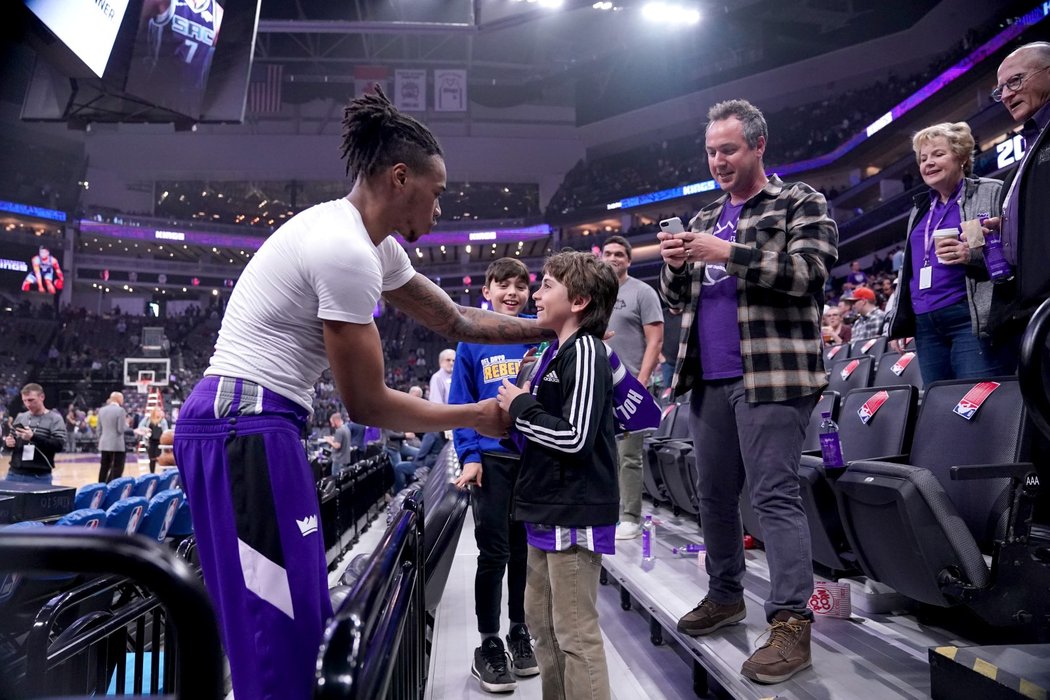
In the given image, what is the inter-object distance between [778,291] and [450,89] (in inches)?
907

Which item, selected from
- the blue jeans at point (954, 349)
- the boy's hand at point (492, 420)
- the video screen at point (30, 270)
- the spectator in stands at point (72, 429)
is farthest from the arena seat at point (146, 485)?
the video screen at point (30, 270)

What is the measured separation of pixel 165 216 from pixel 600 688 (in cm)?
3803

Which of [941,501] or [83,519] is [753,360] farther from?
[83,519]

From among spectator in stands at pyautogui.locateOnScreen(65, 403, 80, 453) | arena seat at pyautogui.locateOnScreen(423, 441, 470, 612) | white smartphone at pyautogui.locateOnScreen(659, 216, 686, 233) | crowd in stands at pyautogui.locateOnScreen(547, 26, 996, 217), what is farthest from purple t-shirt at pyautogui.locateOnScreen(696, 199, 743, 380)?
spectator in stands at pyautogui.locateOnScreen(65, 403, 80, 453)

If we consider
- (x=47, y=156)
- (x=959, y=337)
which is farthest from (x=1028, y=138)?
(x=47, y=156)

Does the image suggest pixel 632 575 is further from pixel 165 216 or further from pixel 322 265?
pixel 165 216

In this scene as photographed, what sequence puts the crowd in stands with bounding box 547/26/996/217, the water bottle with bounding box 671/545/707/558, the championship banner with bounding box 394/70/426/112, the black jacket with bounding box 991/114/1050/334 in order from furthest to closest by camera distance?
the championship banner with bounding box 394/70/426/112, the crowd in stands with bounding box 547/26/996/217, the water bottle with bounding box 671/545/707/558, the black jacket with bounding box 991/114/1050/334

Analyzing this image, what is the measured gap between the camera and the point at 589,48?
1124 inches

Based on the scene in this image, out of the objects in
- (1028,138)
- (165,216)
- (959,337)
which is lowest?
(959,337)

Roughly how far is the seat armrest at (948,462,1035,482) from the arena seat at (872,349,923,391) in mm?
1775

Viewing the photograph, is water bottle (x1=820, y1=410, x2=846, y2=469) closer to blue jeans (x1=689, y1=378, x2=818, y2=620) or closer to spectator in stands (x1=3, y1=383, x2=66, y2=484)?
blue jeans (x1=689, y1=378, x2=818, y2=620)

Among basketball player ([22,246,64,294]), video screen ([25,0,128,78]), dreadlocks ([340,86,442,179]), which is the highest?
basketball player ([22,246,64,294])

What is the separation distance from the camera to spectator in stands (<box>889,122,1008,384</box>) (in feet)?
8.92

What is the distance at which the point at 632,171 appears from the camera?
104ft
